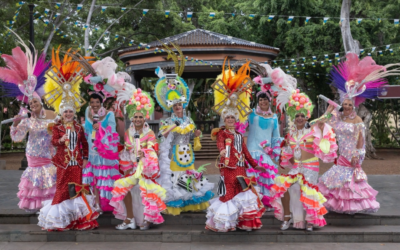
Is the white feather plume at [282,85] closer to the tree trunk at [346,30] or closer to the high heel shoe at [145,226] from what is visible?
the high heel shoe at [145,226]

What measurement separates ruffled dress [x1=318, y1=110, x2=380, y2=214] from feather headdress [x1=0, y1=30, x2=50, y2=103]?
448 cm

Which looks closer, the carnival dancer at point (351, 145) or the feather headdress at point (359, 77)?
the carnival dancer at point (351, 145)

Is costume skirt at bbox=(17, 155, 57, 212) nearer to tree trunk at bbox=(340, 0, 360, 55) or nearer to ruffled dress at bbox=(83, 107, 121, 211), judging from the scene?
ruffled dress at bbox=(83, 107, 121, 211)

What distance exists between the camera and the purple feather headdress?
6.21 m

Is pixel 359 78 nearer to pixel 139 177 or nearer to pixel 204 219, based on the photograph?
pixel 204 219

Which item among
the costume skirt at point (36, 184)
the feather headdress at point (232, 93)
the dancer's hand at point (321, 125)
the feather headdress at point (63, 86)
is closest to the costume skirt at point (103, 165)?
the costume skirt at point (36, 184)

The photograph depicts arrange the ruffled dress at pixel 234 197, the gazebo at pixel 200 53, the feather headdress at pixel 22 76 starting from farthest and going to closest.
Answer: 1. the gazebo at pixel 200 53
2. the feather headdress at pixel 22 76
3. the ruffled dress at pixel 234 197

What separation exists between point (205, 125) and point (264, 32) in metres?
5.02

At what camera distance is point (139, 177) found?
18.3 ft

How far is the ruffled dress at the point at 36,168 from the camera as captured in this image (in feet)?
19.8

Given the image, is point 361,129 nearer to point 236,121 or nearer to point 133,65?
point 236,121

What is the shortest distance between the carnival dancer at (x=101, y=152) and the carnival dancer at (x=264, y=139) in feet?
6.72

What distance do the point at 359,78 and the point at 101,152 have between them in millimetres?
4010

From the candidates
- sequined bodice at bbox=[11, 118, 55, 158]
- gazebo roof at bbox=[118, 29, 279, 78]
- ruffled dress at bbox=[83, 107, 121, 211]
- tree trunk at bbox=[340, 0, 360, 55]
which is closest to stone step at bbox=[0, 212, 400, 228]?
ruffled dress at bbox=[83, 107, 121, 211]
